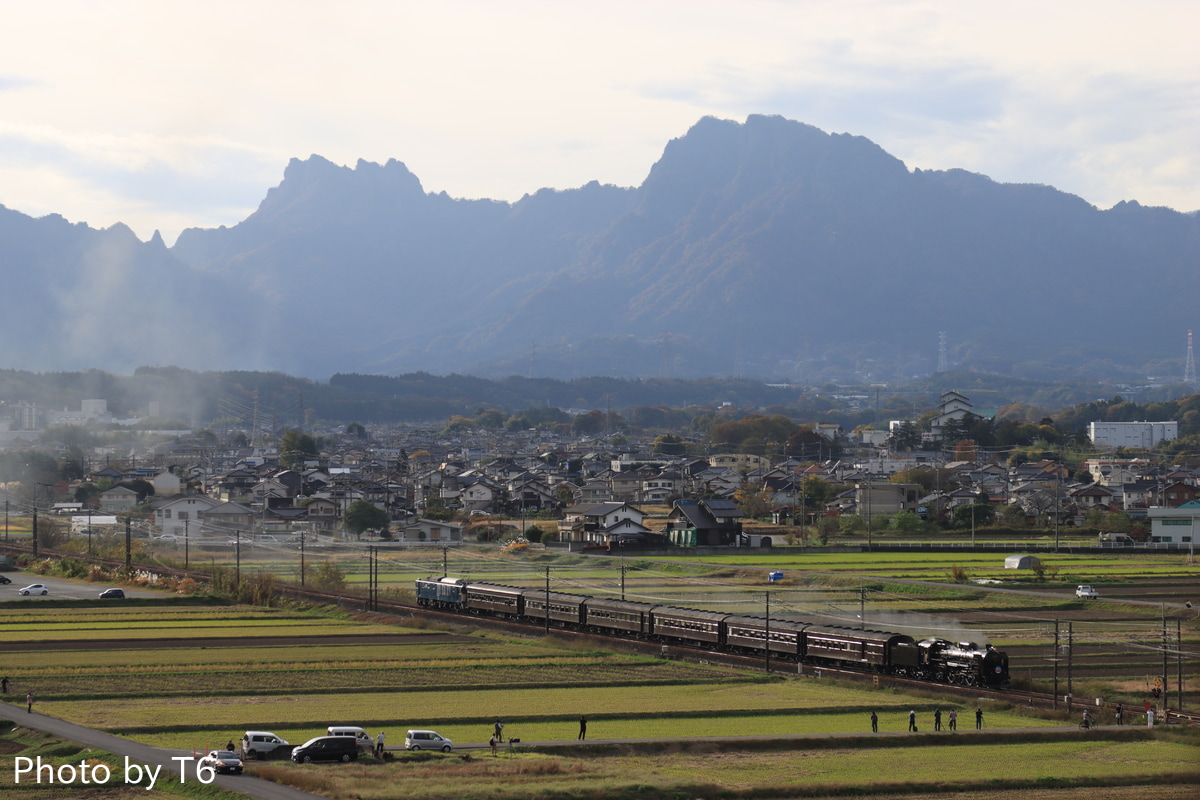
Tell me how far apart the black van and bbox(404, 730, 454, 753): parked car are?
100 cm

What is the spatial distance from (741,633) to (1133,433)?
109323 millimetres

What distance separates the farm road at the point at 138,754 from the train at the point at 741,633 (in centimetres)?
1539

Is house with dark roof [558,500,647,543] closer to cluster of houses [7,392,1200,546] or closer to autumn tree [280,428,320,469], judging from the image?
cluster of houses [7,392,1200,546]

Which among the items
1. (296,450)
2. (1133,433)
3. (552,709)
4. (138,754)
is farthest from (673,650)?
(1133,433)

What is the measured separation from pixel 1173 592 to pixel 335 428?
162 meters

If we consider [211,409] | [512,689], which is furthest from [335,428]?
[512,689]

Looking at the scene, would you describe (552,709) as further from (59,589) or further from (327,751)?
(59,589)

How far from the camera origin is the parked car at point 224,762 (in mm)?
19330

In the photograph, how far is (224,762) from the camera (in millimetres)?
19359

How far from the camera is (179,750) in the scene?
2102 cm

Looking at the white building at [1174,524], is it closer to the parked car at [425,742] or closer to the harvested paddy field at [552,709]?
the harvested paddy field at [552,709]

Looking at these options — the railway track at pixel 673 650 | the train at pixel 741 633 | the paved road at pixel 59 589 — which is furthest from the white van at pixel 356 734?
the paved road at pixel 59 589

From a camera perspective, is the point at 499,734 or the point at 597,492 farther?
the point at 597,492

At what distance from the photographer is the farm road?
18.4 m
